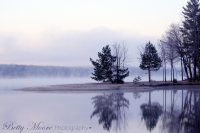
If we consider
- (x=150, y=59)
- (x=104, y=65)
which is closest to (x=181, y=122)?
(x=104, y=65)

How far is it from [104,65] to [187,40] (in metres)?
14.3

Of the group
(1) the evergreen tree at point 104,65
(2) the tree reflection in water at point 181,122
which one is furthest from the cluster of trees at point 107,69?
(2) the tree reflection in water at point 181,122

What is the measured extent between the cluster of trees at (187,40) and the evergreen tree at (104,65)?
10748 millimetres

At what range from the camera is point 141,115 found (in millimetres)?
9773

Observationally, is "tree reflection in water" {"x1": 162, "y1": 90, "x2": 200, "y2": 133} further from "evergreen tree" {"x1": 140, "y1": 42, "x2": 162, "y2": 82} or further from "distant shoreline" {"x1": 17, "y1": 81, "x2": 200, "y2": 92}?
"evergreen tree" {"x1": 140, "y1": 42, "x2": 162, "y2": 82}

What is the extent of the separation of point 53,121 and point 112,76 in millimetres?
24216

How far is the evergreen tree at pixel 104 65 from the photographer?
32125mm

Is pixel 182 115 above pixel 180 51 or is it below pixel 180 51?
below

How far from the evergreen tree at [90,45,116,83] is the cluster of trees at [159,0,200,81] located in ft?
35.3

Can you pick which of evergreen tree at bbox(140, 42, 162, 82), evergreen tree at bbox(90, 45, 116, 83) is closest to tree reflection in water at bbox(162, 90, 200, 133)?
evergreen tree at bbox(90, 45, 116, 83)

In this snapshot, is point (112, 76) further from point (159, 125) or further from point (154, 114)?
point (159, 125)

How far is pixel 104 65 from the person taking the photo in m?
32.0

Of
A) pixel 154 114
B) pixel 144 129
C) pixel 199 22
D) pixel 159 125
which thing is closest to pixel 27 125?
pixel 144 129

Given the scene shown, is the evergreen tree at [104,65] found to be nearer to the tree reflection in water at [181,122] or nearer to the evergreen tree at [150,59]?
the evergreen tree at [150,59]
